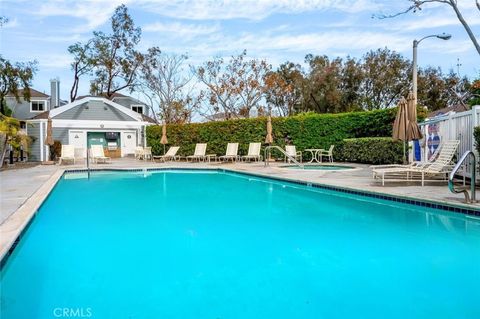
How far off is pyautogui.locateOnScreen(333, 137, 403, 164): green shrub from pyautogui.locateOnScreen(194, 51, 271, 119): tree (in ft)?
43.0

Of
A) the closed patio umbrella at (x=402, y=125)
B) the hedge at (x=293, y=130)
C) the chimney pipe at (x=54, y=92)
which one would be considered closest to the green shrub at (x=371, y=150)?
the hedge at (x=293, y=130)

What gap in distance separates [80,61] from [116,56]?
2.91 metres

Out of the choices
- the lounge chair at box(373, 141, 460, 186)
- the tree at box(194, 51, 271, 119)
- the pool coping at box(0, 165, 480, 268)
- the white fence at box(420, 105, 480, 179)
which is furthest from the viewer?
the tree at box(194, 51, 271, 119)

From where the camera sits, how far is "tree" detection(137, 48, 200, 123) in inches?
1251

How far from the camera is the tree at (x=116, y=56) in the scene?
3331cm

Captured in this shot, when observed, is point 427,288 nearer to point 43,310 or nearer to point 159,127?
point 43,310

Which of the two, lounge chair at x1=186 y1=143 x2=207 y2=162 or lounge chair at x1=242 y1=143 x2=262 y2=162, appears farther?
lounge chair at x1=186 y1=143 x2=207 y2=162

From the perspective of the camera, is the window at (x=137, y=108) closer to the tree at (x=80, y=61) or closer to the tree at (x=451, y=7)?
the tree at (x=80, y=61)

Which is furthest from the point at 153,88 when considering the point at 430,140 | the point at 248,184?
the point at 430,140

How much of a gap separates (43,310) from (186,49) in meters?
29.7

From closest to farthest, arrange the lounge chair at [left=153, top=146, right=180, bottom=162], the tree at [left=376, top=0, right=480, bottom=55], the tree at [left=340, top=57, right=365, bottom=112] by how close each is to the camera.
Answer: the tree at [left=376, top=0, right=480, bottom=55] < the lounge chair at [left=153, top=146, right=180, bottom=162] < the tree at [left=340, top=57, right=365, bottom=112]

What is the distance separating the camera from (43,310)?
309 cm

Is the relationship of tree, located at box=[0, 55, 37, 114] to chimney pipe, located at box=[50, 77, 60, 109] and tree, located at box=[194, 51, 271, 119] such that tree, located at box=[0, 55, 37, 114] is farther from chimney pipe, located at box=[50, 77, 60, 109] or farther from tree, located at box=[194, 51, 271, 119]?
tree, located at box=[194, 51, 271, 119]

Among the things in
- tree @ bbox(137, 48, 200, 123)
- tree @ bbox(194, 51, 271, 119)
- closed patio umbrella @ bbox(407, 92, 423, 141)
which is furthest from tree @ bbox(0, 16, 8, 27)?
closed patio umbrella @ bbox(407, 92, 423, 141)
